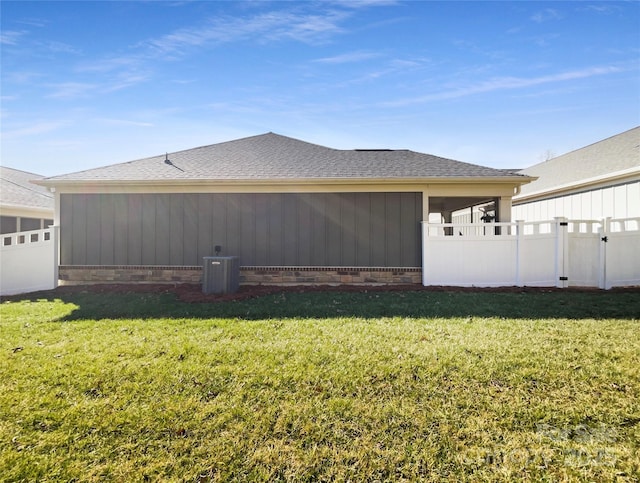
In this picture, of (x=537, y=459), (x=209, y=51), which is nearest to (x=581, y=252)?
(x=537, y=459)

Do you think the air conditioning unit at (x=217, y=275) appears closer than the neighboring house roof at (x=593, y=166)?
Yes

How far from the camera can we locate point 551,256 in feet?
25.8

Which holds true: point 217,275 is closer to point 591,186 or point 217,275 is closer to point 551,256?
point 551,256

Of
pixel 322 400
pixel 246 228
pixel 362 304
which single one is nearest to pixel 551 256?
pixel 362 304

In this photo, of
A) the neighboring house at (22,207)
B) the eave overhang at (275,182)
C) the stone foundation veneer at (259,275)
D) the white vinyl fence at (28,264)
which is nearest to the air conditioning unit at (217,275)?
the stone foundation veneer at (259,275)

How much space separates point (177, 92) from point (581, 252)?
1187 cm

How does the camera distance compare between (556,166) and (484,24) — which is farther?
(556,166)

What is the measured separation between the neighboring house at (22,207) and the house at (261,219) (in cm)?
286

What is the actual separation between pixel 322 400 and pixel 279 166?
7.53m

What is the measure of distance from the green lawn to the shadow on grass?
442mm

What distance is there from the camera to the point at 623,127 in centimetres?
1307

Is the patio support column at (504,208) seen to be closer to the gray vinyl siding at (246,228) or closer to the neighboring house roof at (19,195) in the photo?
the gray vinyl siding at (246,228)

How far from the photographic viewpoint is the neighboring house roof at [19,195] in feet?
36.1

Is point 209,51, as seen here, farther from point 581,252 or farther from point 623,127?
point 623,127
